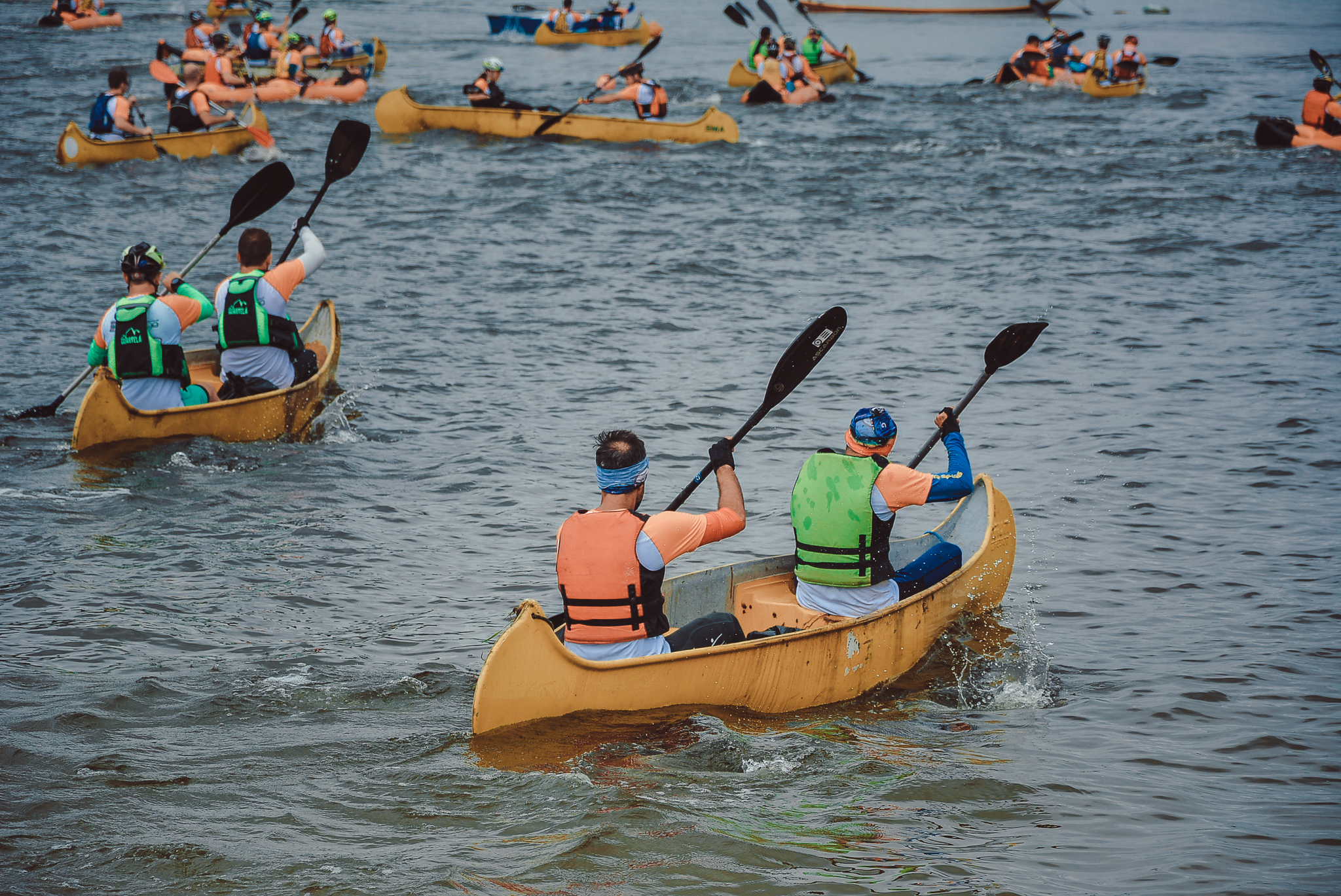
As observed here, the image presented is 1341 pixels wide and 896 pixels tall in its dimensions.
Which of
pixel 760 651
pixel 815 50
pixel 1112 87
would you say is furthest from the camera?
pixel 815 50

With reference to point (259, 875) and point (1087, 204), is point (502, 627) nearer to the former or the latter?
point (259, 875)

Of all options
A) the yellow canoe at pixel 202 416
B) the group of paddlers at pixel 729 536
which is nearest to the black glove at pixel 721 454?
the group of paddlers at pixel 729 536

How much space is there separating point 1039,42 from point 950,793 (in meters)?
27.4

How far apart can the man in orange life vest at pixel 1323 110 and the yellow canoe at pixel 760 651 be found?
17.6 meters

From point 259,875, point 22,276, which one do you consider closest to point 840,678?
point 259,875

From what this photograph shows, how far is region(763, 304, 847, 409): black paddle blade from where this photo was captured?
7078 mm

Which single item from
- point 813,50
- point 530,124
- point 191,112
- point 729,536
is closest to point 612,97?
point 530,124

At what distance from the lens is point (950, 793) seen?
5.25 metres

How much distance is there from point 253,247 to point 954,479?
19.1 ft

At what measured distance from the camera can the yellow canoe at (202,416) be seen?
880 centimetres

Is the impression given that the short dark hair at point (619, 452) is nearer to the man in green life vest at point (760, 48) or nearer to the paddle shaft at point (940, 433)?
the paddle shaft at point (940, 433)

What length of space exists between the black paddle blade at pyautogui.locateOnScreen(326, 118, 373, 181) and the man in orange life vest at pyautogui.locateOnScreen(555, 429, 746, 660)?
7.82 m

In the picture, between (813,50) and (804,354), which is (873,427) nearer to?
(804,354)

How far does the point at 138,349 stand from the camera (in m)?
8.97
